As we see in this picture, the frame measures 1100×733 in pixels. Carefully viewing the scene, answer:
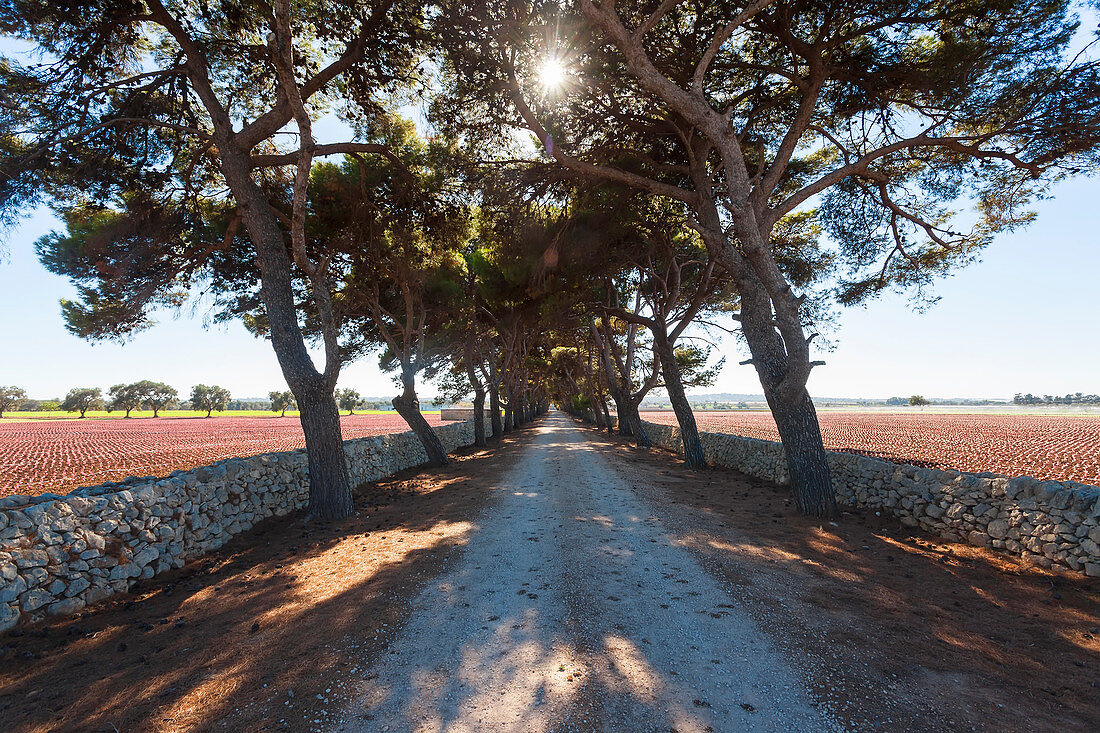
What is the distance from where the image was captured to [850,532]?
6539mm

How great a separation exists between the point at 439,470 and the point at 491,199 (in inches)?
353

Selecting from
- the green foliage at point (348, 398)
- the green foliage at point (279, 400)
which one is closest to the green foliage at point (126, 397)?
the green foliage at point (279, 400)

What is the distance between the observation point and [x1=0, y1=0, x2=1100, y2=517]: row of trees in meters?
7.03

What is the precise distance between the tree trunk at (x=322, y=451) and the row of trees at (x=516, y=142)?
0.12 ft

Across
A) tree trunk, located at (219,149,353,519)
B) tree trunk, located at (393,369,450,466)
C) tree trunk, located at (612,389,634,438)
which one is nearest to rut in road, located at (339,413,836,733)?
tree trunk, located at (219,149,353,519)

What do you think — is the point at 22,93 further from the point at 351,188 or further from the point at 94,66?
the point at 351,188

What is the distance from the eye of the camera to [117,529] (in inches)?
200

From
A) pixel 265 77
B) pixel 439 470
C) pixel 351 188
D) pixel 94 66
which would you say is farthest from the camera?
pixel 439 470

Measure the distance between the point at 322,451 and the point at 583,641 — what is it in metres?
6.36

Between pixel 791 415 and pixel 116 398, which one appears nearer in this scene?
pixel 791 415

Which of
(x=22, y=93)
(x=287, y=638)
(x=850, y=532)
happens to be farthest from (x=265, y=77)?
(x=850, y=532)

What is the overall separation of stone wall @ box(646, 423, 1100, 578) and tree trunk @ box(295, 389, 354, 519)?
9216mm

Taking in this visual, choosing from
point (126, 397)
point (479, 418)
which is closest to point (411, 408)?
point (479, 418)

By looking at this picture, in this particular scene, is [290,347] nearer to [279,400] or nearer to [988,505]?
[988,505]
